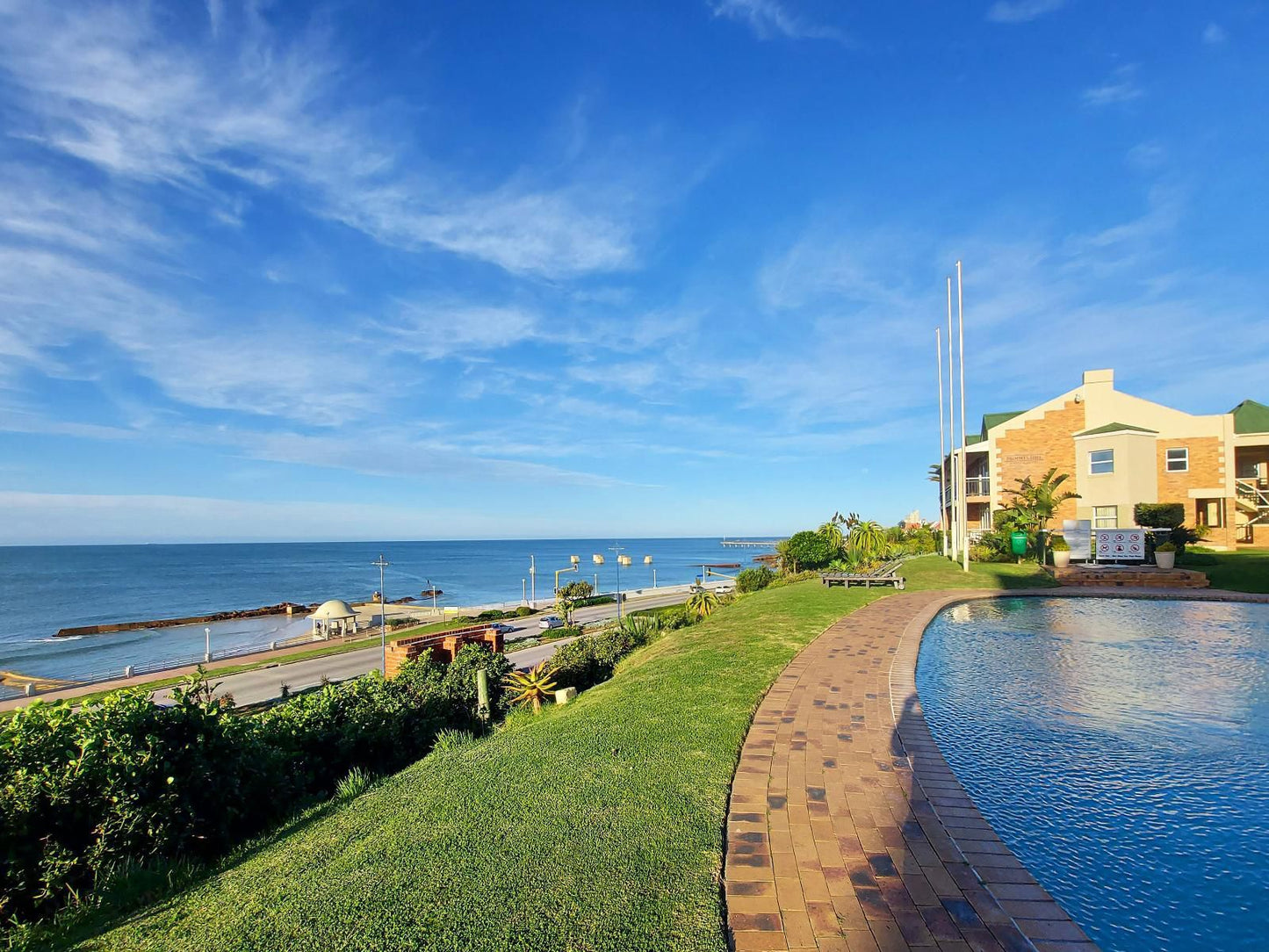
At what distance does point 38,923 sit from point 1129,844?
721 centimetres

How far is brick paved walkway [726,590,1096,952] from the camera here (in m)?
3.13

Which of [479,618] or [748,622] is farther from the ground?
[748,622]

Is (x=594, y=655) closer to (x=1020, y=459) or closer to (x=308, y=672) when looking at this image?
(x=308, y=672)

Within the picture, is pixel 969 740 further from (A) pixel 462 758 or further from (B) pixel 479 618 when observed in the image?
(B) pixel 479 618

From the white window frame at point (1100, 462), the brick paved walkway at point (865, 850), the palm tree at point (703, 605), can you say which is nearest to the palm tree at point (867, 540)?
the palm tree at point (703, 605)

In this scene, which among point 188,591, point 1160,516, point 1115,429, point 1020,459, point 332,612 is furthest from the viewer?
point 188,591

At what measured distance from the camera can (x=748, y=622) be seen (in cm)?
1322

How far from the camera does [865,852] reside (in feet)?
12.8

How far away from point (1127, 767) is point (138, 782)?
8353 millimetres

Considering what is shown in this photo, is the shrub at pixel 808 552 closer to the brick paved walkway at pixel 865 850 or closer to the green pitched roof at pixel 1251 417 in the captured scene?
the green pitched roof at pixel 1251 417

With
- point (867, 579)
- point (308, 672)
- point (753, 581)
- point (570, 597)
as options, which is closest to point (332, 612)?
point (308, 672)

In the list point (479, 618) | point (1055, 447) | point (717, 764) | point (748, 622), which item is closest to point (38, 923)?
point (717, 764)

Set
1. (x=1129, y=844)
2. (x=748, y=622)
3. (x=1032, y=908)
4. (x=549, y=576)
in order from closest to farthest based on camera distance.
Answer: (x=1032, y=908)
(x=1129, y=844)
(x=748, y=622)
(x=549, y=576)

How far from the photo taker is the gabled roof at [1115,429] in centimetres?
2636
